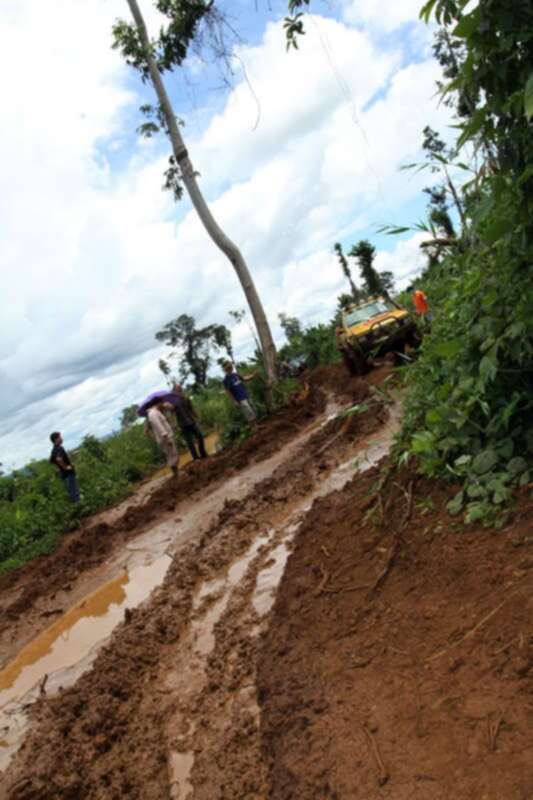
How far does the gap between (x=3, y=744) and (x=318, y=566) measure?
266 centimetres

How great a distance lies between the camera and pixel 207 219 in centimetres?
1486

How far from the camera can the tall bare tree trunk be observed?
14.8 metres

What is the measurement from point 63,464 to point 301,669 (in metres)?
10.5

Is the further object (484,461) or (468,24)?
(484,461)

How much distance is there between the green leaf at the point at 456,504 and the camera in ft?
11.5

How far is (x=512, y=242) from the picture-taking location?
9.82 ft

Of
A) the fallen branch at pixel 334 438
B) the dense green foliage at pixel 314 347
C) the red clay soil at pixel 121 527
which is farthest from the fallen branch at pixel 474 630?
the dense green foliage at pixel 314 347

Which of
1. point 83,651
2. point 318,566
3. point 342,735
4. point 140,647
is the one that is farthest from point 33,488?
point 342,735

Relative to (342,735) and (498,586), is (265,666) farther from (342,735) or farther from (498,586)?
(498,586)

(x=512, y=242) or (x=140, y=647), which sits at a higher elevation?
(x=512, y=242)

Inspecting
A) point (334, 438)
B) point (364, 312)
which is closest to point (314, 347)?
point (364, 312)

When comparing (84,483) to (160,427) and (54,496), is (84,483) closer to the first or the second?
(54,496)

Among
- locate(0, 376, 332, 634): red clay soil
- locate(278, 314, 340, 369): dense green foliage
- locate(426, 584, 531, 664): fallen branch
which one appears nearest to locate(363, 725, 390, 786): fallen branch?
locate(426, 584, 531, 664): fallen branch

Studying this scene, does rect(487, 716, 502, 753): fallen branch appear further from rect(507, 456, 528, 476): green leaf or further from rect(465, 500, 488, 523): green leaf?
rect(507, 456, 528, 476): green leaf
